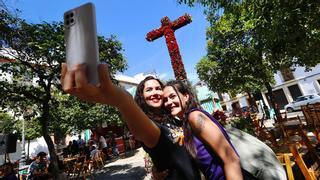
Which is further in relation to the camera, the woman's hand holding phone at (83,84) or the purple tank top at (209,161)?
the purple tank top at (209,161)

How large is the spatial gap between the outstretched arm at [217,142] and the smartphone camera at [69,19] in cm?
95

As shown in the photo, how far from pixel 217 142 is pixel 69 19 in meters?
1.02

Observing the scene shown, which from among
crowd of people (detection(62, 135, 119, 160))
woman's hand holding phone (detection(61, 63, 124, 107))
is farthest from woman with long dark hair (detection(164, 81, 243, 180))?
crowd of people (detection(62, 135, 119, 160))

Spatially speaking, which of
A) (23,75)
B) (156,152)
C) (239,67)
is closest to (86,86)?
(156,152)

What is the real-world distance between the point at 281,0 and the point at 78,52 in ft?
16.7

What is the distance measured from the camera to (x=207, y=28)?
19094 mm

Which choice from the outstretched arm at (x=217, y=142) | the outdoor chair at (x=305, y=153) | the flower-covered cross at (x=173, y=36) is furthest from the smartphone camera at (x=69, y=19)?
the flower-covered cross at (x=173, y=36)

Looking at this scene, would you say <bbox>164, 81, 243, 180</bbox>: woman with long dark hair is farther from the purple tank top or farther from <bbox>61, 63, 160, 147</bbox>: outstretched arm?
<bbox>61, 63, 160, 147</bbox>: outstretched arm

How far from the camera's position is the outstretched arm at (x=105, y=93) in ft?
2.04

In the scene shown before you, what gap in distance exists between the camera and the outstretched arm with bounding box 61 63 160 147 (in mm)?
621

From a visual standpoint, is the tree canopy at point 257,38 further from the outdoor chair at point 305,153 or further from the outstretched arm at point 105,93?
the outstretched arm at point 105,93

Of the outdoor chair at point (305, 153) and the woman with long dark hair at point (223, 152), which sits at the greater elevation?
the woman with long dark hair at point (223, 152)

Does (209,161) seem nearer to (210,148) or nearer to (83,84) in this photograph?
(210,148)

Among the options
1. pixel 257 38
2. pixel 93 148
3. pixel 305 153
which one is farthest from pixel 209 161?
pixel 93 148
